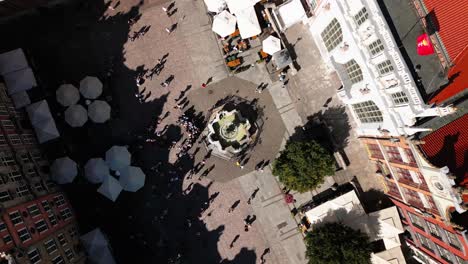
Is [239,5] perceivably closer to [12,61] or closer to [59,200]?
[12,61]

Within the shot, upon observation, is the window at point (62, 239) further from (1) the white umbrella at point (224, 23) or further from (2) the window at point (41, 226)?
(1) the white umbrella at point (224, 23)

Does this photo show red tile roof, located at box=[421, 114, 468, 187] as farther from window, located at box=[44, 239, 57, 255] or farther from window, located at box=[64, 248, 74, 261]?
window, located at box=[44, 239, 57, 255]

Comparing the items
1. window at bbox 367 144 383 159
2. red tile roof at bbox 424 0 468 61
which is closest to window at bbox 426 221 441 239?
window at bbox 367 144 383 159

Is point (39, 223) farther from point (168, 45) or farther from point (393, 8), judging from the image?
point (393, 8)

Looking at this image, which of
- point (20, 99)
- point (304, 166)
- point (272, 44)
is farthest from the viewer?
point (272, 44)

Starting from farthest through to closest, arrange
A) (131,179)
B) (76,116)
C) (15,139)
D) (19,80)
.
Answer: (76,116) < (131,179) < (19,80) < (15,139)

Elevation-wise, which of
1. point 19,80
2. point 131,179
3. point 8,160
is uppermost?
point 19,80

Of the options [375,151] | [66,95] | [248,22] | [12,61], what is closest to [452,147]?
[375,151]
